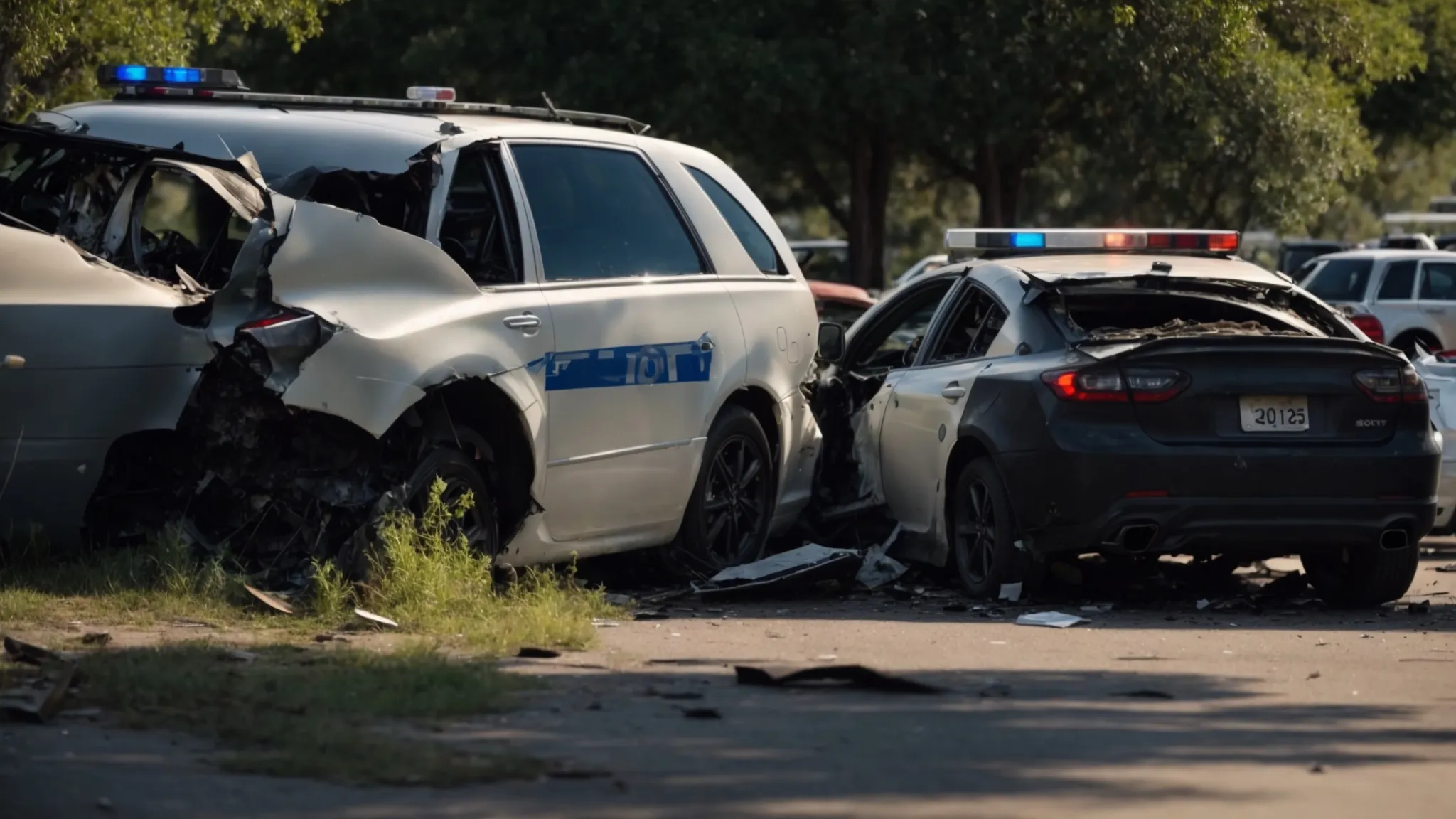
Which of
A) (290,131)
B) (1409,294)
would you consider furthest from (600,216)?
(1409,294)

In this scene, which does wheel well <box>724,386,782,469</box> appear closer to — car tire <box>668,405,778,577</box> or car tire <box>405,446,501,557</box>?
car tire <box>668,405,778,577</box>

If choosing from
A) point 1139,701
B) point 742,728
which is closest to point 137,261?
point 742,728

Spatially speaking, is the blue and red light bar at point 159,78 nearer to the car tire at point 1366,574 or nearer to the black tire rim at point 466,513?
the black tire rim at point 466,513

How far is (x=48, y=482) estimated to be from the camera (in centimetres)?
743

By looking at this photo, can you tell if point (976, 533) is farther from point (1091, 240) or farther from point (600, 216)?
point (600, 216)

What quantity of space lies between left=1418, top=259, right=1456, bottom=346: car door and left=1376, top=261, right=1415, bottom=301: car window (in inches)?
4.6

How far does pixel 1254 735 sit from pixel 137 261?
4252mm

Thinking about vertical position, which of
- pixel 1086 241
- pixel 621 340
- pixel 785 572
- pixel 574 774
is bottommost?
pixel 785 572

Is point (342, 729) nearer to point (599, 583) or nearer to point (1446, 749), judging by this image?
point (1446, 749)

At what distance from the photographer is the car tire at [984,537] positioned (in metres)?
8.80

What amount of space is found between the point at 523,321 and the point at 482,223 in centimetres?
50

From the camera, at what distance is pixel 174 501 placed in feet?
25.9

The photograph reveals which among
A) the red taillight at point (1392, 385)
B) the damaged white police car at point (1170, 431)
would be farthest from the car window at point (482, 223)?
the red taillight at point (1392, 385)

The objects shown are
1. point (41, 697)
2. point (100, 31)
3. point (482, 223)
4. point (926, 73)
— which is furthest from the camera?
point (926, 73)
